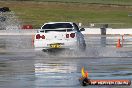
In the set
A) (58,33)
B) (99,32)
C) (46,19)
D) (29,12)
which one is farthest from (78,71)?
(29,12)

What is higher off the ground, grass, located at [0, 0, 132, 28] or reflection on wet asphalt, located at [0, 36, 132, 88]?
reflection on wet asphalt, located at [0, 36, 132, 88]

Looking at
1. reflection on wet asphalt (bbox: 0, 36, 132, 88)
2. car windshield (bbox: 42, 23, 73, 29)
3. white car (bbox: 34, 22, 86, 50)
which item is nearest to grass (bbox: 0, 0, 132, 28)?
car windshield (bbox: 42, 23, 73, 29)

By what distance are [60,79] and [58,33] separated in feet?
31.0

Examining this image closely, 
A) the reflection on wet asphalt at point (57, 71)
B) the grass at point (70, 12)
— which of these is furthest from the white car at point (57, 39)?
the grass at point (70, 12)

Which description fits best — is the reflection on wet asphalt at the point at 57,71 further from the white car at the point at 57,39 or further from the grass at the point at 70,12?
the grass at the point at 70,12

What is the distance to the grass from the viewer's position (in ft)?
263

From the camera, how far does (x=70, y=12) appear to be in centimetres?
8862

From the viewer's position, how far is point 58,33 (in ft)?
80.6

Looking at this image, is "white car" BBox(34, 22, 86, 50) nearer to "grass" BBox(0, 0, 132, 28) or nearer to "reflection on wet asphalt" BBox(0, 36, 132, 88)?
"reflection on wet asphalt" BBox(0, 36, 132, 88)

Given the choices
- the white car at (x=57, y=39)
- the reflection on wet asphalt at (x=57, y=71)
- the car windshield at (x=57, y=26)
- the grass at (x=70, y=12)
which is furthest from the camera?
the grass at (x=70, y=12)

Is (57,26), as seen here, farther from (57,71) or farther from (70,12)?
(70,12)

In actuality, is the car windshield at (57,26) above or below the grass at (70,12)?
above

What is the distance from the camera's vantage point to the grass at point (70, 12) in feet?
263

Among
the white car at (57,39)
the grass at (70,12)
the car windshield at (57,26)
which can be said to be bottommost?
the grass at (70,12)
